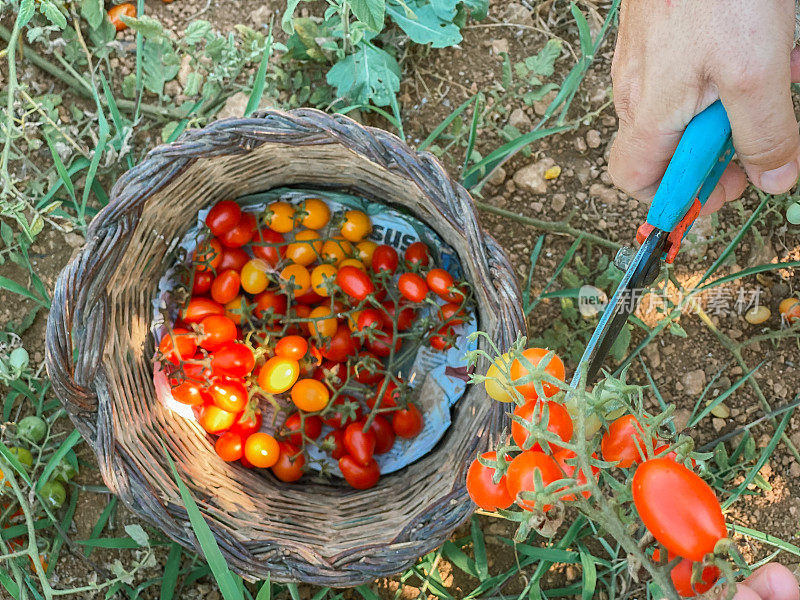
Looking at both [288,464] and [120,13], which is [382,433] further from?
[120,13]

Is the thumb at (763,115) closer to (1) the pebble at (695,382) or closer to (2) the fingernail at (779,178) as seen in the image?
(2) the fingernail at (779,178)

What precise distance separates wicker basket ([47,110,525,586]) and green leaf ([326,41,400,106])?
256 mm

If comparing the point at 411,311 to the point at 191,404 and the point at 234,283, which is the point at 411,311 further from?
the point at 191,404

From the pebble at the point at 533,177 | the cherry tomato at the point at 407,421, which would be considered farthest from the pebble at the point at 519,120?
the cherry tomato at the point at 407,421

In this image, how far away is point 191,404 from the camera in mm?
1656

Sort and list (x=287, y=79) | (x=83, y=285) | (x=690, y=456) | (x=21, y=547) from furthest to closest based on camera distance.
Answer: (x=287, y=79)
(x=21, y=547)
(x=83, y=285)
(x=690, y=456)

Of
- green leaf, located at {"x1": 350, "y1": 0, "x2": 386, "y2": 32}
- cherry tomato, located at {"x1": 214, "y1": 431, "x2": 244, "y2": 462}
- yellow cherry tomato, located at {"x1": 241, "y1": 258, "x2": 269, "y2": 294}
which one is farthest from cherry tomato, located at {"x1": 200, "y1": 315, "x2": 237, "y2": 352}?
green leaf, located at {"x1": 350, "y1": 0, "x2": 386, "y2": 32}

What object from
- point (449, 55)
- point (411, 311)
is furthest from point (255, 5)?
point (411, 311)

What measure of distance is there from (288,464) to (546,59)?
1193 millimetres

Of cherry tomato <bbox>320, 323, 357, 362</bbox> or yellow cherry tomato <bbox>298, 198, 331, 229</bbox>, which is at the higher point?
yellow cherry tomato <bbox>298, 198, 331, 229</bbox>

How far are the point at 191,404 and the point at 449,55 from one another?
112cm

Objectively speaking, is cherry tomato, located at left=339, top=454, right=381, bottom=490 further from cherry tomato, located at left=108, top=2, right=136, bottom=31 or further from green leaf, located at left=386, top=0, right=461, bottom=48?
cherry tomato, located at left=108, top=2, right=136, bottom=31

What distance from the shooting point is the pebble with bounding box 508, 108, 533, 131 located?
1908 millimetres

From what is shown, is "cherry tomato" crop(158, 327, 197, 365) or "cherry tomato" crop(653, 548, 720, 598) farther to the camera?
"cherry tomato" crop(158, 327, 197, 365)
